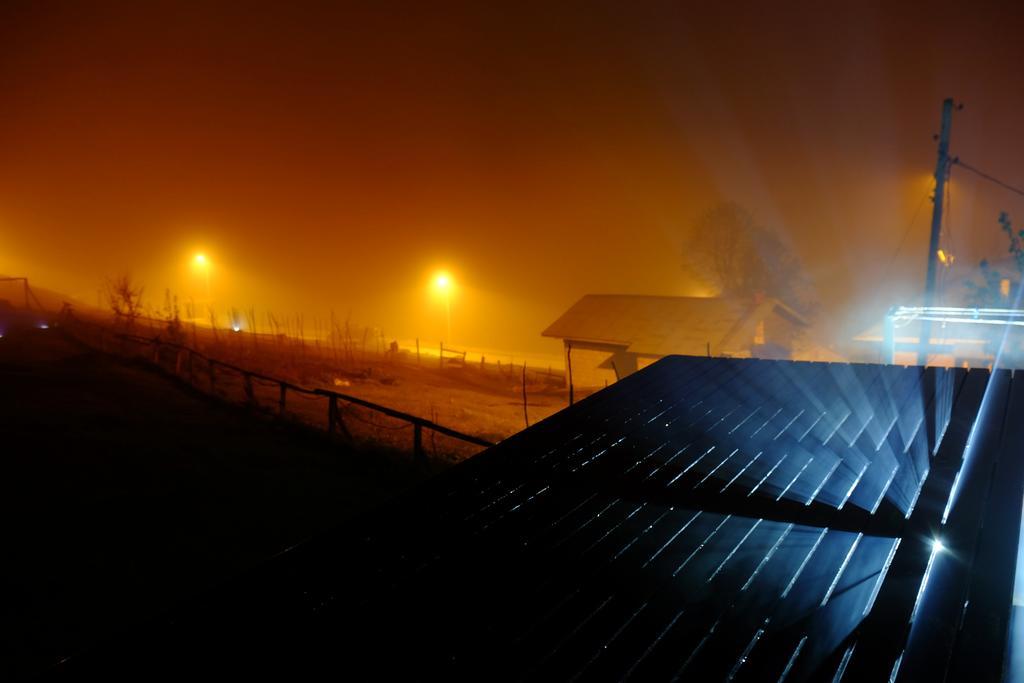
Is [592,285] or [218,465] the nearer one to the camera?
[218,465]

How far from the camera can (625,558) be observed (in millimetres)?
3299

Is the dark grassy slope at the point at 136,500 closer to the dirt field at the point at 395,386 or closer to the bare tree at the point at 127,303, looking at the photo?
the dirt field at the point at 395,386

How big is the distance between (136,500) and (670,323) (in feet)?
77.5

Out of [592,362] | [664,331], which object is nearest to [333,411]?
[664,331]

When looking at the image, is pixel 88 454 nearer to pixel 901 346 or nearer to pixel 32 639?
pixel 32 639

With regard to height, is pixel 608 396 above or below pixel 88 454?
above

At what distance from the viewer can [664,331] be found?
27.9m

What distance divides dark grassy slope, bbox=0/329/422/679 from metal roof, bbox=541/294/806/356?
18.0 metres

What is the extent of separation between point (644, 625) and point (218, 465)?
459 inches

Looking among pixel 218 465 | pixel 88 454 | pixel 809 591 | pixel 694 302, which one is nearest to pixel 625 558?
pixel 809 591

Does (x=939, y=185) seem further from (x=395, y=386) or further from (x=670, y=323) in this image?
(x=395, y=386)

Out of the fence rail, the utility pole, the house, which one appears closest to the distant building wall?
the house

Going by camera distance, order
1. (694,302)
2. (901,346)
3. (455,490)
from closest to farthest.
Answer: (455,490) → (901,346) → (694,302)

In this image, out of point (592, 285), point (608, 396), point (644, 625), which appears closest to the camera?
point (644, 625)
